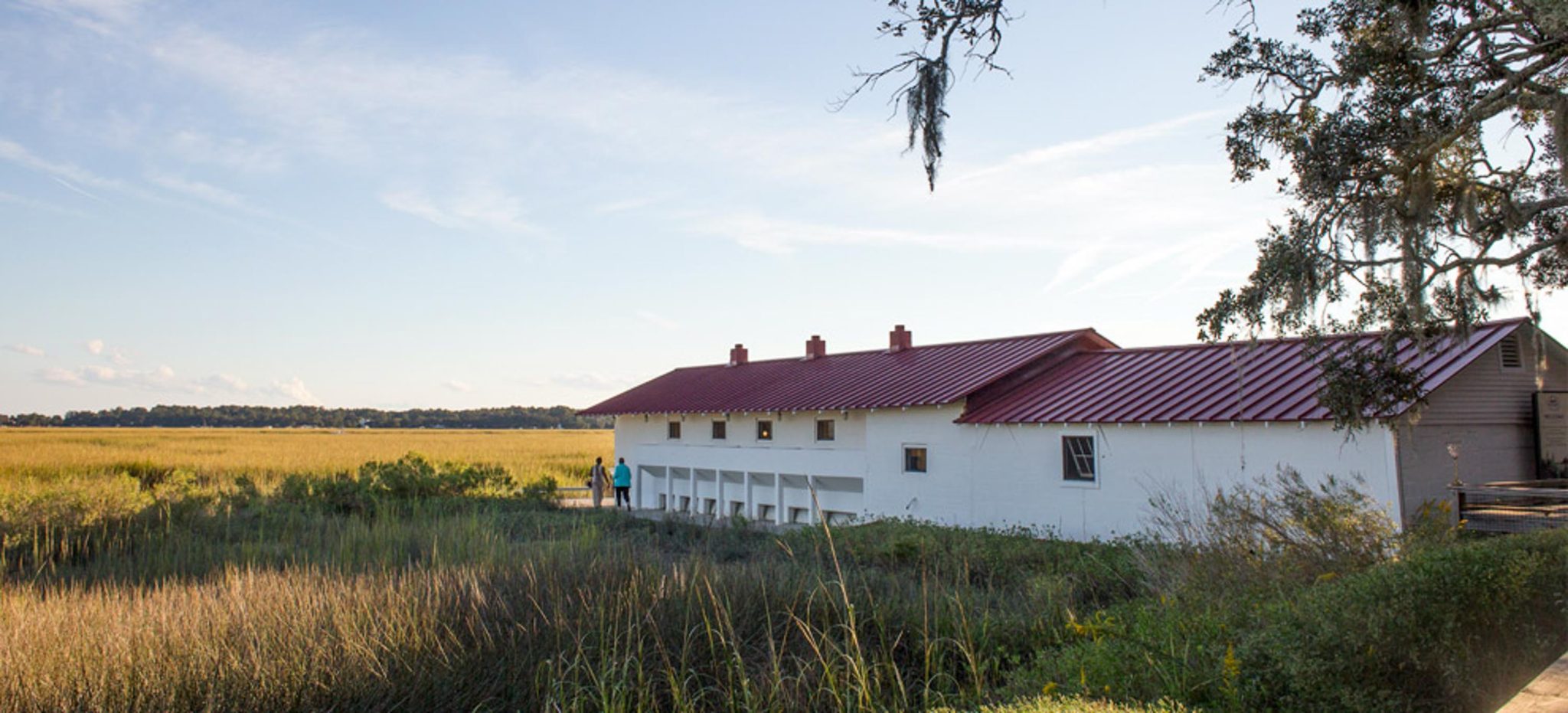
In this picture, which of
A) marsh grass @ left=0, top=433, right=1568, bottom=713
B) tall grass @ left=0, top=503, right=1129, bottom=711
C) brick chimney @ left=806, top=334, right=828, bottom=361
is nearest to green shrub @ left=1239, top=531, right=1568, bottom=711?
marsh grass @ left=0, top=433, right=1568, bottom=713

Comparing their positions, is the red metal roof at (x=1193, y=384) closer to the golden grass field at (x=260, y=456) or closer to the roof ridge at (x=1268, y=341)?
the roof ridge at (x=1268, y=341)

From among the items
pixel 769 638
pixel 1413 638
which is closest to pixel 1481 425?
pixel 1413 638

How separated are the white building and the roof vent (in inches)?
1.6

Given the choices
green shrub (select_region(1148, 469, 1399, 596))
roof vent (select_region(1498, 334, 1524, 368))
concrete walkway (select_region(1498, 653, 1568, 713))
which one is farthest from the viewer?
roof vent (select_region(1498, 334, 1524, 368))

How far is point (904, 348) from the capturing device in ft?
95.3

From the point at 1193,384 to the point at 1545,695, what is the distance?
13.7 m

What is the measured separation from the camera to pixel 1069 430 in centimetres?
1916

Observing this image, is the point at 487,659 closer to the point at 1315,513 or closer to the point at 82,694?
the point at 82,694

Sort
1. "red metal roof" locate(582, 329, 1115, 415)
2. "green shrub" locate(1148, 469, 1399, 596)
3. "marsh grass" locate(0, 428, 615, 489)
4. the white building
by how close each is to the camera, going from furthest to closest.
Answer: "marsh grass" locate(0, 428, 615, 489)
"red metal roof" locate(582, 329, 1115, 415)
the white building
"green shrub" locate(1148, 469, 1399, 596)

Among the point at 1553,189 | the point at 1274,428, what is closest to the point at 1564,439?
the point at 1274,428

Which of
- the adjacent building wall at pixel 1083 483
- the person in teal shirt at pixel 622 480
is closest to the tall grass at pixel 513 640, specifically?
the adjacent building wall at pixel 1083 483

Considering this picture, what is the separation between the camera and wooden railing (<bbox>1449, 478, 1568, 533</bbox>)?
13.8m

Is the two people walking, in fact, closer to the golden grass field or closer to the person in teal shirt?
the person in teal shirt

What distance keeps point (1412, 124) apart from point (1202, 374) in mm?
8599
